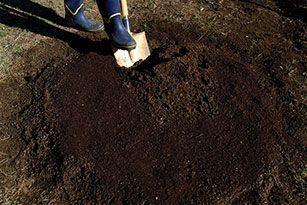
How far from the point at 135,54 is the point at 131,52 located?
0.18ft

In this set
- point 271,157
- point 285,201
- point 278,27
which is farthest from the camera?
point 278,27

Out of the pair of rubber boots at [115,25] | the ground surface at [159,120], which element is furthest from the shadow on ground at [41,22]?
the pair of rubber boots at [115,25]

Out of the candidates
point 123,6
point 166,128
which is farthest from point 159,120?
point 123,6

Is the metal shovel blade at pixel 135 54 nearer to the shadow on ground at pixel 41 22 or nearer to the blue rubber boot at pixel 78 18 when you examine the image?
the shadow on ground at pixel 41 22

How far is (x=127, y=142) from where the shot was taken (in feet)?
7.55

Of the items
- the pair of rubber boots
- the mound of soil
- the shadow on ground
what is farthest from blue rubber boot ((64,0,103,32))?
the mound of soil

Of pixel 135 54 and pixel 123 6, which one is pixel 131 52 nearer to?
pixel 135 54

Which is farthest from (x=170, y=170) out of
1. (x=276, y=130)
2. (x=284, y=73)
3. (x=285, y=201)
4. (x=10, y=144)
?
(x=284, y=73)

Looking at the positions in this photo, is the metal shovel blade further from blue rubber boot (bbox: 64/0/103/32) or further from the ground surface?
blue rubber boot (bbox: 64/0/103/32)

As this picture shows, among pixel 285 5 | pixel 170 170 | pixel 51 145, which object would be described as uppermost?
pixel 51 145

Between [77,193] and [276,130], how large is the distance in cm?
176

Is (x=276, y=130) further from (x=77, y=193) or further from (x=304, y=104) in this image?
(x=77, y=193)

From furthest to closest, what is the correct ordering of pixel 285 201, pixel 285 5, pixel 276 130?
pixel 285 5, pixel 276 130, pixel 285 201

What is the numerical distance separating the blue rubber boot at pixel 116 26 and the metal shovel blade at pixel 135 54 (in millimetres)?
160
